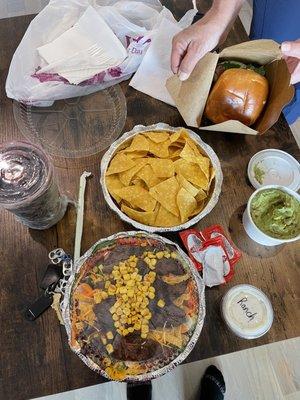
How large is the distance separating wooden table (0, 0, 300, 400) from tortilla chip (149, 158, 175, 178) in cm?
14

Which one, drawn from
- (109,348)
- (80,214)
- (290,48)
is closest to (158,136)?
(80,214)

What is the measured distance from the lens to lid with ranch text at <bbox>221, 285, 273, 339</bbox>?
777 mm

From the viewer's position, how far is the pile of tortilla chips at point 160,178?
2.65 feet

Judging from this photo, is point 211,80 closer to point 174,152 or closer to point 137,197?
point 174,152

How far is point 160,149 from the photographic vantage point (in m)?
0.87

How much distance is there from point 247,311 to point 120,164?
41 cm

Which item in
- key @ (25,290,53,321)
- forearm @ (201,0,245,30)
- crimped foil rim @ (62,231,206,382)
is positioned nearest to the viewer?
crimped foil rim @ (62,231,206,382)

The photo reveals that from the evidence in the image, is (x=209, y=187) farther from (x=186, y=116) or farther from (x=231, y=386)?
(x=231, y=386)

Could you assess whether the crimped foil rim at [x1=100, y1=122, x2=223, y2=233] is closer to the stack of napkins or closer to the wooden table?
the wooden table

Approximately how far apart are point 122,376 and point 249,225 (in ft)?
1.32

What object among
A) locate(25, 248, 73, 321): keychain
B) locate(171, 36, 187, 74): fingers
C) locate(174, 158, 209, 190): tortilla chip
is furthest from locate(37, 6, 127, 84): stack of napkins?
locate(25, 248, 73, 321): keychain

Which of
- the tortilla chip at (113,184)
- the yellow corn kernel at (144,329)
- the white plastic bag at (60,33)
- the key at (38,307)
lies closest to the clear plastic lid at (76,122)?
the white plastic bag at (60,33)

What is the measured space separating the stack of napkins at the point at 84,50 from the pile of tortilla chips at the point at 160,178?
24cm

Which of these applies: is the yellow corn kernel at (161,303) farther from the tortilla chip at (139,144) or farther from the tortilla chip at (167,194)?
the tortilla chip at (139,144)
